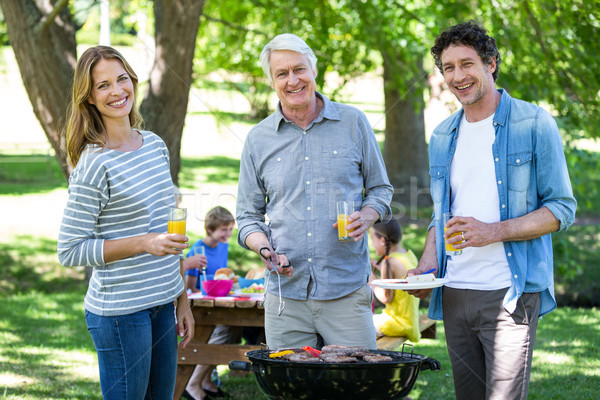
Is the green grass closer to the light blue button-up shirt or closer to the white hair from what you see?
the light blue button-up shirt

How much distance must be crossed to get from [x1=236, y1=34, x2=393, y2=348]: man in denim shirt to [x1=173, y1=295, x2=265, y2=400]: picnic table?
4.83 ft

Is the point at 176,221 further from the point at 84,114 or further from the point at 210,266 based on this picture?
the point at 210,266

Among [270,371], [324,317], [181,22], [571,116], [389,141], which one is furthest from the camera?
[389,141]

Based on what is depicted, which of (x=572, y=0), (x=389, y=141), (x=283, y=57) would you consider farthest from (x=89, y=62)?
(x=389, y=141)

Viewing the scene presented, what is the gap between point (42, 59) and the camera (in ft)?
21.8

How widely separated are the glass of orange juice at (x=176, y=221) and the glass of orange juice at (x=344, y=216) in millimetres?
721

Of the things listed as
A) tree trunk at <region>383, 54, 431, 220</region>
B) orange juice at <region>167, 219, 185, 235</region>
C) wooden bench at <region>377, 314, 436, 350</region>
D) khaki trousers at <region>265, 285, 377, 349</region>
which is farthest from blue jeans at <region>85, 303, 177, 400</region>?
tree trunk at <region>383, 54, 431, 220</region>

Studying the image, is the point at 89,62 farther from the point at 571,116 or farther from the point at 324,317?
the point at 571,116

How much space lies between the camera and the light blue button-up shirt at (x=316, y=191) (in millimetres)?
3295

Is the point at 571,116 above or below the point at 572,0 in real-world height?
below

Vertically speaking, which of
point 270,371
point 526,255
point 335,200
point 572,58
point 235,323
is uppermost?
point 572,58

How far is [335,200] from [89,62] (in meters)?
1.25

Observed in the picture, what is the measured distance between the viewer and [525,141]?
3004 millimetres

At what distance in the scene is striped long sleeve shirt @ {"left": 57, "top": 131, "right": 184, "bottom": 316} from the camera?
9.00 feet
